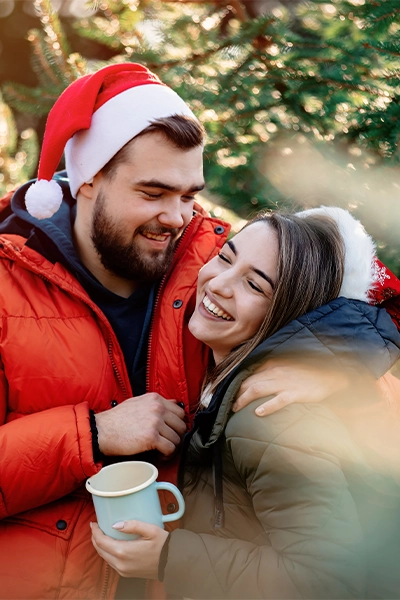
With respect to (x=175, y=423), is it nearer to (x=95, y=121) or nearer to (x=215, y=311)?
(x=215, y=311)

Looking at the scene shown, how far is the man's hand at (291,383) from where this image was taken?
1684mm

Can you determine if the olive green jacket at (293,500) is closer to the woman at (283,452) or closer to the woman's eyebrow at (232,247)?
the woman at (283,452)

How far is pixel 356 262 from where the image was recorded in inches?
76.9

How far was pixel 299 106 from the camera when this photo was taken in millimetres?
2629

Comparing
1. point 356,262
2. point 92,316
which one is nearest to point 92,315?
point 92,316

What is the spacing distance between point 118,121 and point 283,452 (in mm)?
1414

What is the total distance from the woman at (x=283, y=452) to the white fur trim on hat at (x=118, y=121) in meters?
0.62

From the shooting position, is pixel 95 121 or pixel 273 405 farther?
pixel 95 121

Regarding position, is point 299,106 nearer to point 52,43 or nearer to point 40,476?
point 52,43

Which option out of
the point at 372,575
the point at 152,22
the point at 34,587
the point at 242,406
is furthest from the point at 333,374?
the point at 152,22

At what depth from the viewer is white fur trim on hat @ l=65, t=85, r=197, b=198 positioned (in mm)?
2271

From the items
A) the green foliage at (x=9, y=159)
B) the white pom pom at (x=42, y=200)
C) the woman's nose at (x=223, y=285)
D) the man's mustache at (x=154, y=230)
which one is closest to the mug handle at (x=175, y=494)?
the woman's nose at (x=223, y=285)

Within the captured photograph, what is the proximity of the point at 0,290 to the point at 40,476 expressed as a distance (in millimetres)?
662

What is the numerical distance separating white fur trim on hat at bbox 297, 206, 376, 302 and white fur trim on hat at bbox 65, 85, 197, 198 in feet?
2.67
